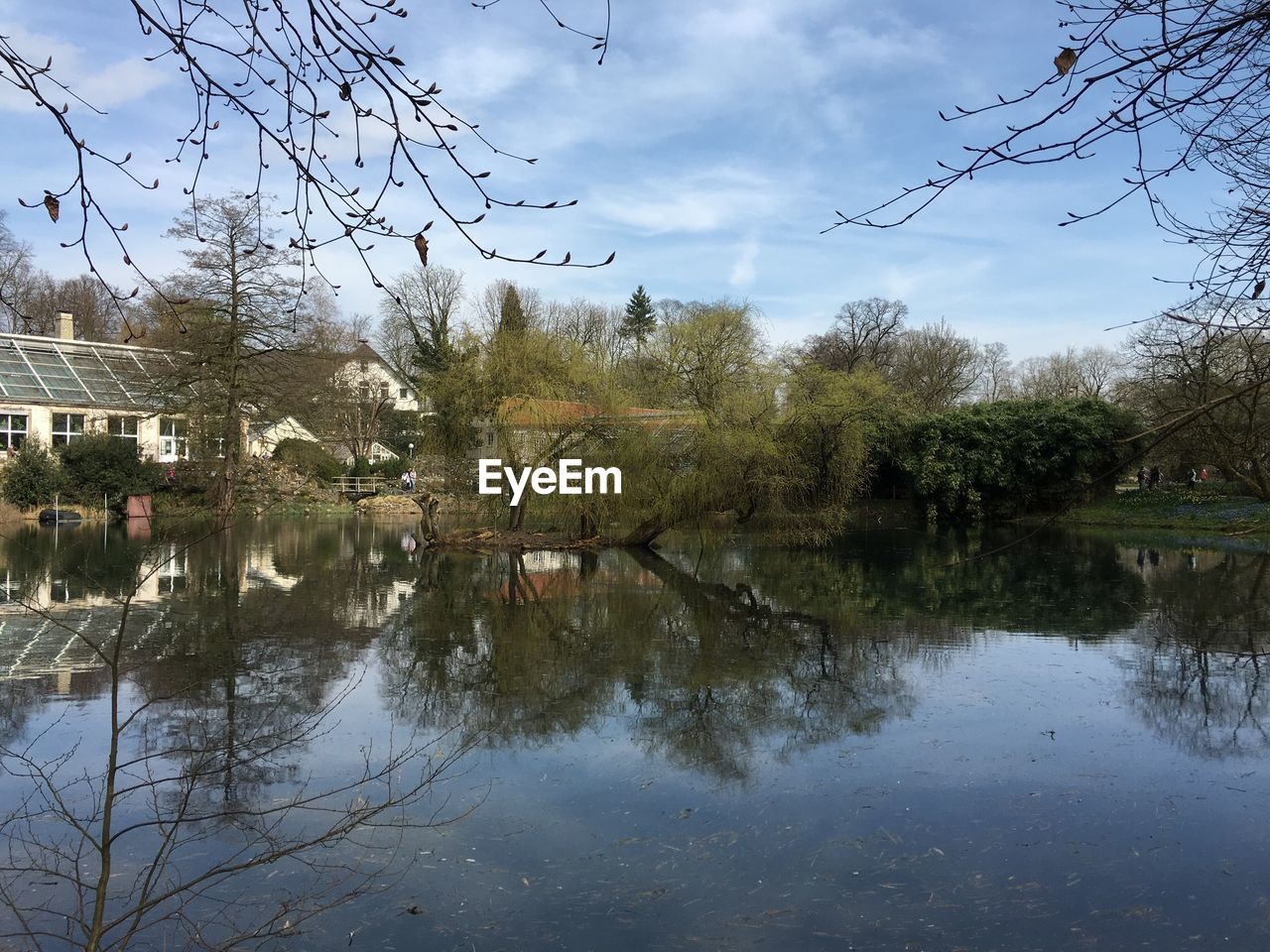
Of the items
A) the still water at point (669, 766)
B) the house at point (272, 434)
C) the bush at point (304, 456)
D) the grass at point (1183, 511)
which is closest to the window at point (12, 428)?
the house at point (272, 434)

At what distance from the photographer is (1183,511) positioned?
2995 centimetres

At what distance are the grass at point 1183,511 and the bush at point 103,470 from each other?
27.9 metres

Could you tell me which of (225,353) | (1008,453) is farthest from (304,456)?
(1008,453)

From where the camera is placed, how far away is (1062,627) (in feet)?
37.5

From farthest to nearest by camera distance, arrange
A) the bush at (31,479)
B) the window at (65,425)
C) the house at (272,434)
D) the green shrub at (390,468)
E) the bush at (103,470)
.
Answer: the green shrub at (390,468) → the window at (65,425) → the house at (272,434) → the bush at (103,470) → the bush at (31,479)

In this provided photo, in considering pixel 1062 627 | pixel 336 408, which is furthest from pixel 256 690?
pixel 336 408

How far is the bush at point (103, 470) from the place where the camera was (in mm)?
28469

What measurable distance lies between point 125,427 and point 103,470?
593 centimetres

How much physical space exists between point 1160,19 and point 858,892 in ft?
11.9

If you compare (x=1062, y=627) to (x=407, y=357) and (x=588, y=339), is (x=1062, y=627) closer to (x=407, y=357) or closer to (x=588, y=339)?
(x=588, y=339)

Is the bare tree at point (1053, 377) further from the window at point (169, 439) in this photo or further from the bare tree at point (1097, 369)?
the window at point (169, 439)

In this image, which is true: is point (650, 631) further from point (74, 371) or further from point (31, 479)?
point (74, 371)

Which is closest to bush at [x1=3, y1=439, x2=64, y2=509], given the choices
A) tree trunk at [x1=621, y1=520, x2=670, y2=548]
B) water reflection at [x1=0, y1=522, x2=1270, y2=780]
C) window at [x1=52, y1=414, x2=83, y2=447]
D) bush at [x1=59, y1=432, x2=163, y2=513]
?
bush at [x1=59, y1=432, x2=163, y2=513]

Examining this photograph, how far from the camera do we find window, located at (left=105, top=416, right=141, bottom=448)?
3128 cm
